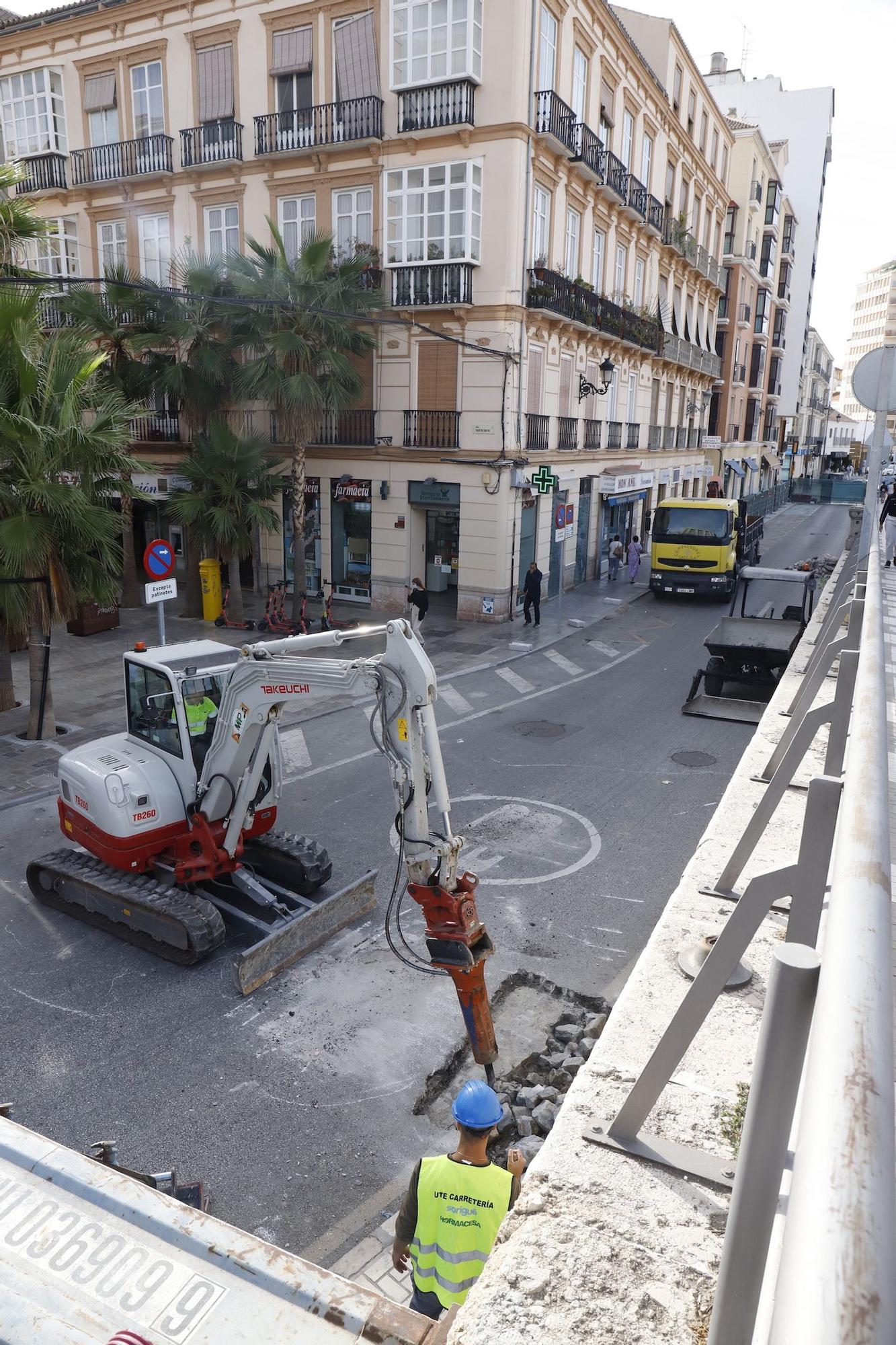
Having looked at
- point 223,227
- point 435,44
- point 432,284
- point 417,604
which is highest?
point 435,44

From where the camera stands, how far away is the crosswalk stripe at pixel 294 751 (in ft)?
42.5

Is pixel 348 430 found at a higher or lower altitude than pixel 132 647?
higher

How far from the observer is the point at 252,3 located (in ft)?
74.1

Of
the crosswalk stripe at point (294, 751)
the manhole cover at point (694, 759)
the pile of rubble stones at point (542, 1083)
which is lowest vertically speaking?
the crosswalk stripe at point (294, 751)

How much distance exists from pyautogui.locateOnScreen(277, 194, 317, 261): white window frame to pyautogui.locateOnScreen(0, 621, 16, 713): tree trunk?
44.1 ft

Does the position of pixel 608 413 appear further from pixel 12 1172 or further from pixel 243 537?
pixel 12 1172

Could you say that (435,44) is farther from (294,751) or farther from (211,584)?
(294,751)

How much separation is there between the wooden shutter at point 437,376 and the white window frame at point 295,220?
4381mm

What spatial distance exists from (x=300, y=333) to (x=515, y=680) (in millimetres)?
8645

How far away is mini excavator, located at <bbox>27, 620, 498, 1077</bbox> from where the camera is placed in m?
6.80

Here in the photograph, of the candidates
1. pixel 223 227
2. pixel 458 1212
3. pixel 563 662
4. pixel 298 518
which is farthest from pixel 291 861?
pixel 223 227

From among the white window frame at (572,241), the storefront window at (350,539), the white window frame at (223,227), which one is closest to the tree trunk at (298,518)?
the storefront window at (350,539)

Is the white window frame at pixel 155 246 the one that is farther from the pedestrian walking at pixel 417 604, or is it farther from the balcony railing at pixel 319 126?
the pedestrian walking at pixel 417 604

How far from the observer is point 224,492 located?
1984 centimetres
